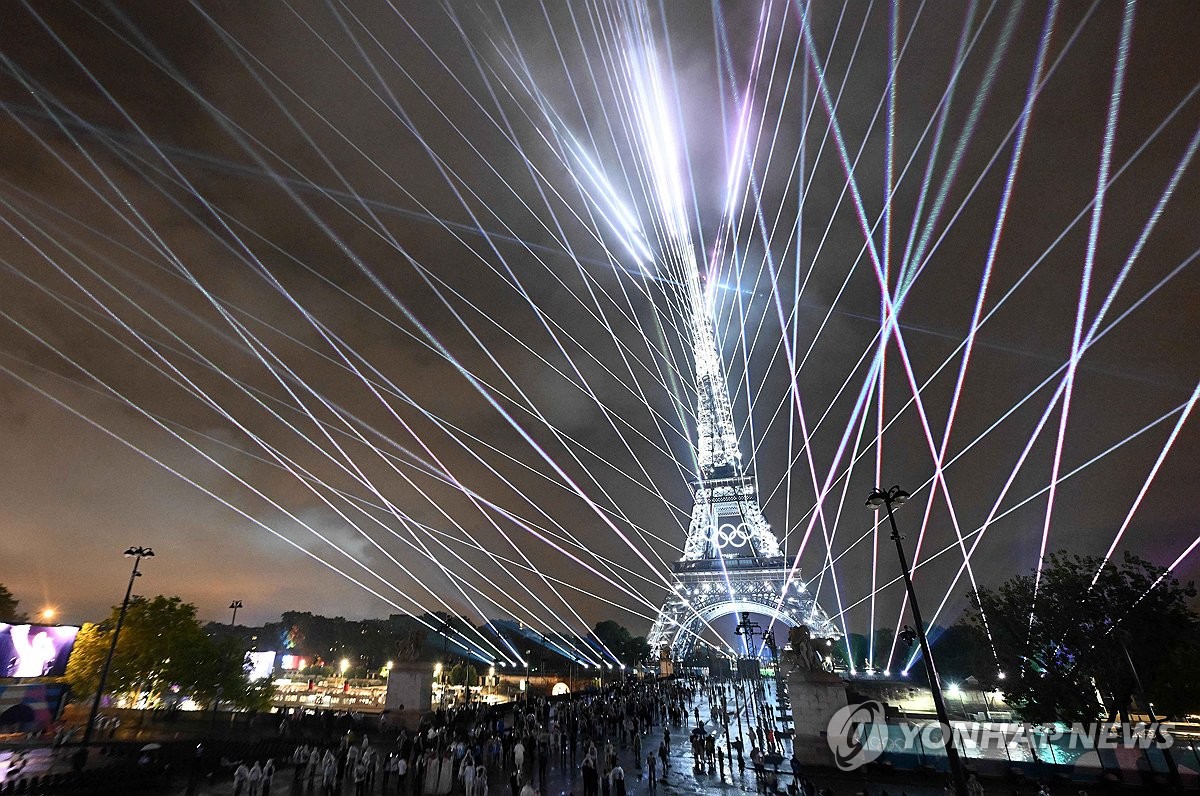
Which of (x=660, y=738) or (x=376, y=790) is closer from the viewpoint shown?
(x=376, y=790)

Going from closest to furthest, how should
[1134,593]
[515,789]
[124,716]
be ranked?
[515,789] < [1134,593] < [124,716]

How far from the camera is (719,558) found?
9156 centimetres

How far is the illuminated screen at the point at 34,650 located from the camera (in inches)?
1468

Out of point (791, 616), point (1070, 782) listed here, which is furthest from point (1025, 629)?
point (791, 616)

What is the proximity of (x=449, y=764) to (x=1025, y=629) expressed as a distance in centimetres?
3549

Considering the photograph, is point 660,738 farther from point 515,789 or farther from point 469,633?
point 469,633

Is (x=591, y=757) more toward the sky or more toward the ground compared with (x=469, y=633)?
more toward the ground

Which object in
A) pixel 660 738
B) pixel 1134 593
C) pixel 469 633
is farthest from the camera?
pixel 469 633

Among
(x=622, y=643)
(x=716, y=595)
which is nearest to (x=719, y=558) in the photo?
(x=716, y=595)

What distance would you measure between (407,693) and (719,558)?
7358 centimetres

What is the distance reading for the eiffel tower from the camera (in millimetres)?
82062

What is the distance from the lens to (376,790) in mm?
17438

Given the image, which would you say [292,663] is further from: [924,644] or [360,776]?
[924,644]

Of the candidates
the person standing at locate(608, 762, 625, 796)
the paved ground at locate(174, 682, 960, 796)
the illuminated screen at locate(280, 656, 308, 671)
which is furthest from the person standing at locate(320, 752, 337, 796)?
the illuminated screen at locate(280, 656, 308, 671)
